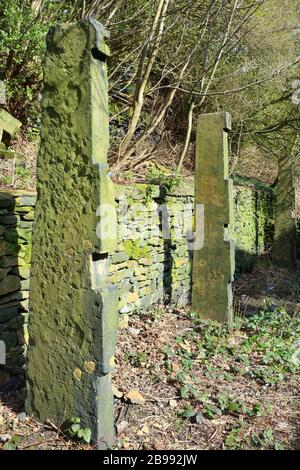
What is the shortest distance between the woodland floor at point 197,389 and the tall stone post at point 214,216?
0.41 meters

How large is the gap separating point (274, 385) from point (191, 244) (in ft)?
11.9

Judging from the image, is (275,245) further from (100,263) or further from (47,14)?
(100,263)

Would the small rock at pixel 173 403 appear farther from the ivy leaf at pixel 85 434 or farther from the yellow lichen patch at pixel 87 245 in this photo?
the yellow lichen patch at pixel 87 245

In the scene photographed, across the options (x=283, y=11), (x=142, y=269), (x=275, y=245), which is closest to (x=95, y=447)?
(x=142, y=269)

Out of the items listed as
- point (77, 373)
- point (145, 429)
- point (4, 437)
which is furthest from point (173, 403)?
point (4, 437)

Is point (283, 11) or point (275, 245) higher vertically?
point (283, 11)

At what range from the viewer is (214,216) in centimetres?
543

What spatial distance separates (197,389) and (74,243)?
6.56 feet

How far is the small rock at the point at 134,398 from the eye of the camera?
3.35 metres

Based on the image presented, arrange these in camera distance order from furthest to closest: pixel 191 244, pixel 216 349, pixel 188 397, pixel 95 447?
pixel 191 244, pixel 216 349, pixel 188 397, pixel 95 447

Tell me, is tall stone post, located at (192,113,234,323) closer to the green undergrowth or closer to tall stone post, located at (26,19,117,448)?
the green undergrowth

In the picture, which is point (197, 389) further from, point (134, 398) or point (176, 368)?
point (134, 398)

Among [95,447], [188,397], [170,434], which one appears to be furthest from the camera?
[188,397]

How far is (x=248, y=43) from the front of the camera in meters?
10.0
